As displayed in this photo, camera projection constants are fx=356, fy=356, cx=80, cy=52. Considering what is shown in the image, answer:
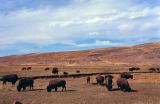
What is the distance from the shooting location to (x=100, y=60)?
135625 mm

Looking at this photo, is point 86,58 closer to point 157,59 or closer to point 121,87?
point 157,59

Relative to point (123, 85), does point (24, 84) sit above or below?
above

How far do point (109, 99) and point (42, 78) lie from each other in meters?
25.9

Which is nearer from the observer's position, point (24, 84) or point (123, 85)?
point (123, 85)

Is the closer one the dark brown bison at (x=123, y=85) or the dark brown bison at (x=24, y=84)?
the dark brown bison at (x=123, y=85)

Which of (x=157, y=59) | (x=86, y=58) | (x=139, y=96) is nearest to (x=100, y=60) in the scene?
(x=86, y=58)

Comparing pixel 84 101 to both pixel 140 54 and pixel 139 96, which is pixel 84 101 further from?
pixel 140 54

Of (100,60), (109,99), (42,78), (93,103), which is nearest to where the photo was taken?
(93,103)

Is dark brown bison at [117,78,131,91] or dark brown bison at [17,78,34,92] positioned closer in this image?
dark brown bison at [117,78,131,91]

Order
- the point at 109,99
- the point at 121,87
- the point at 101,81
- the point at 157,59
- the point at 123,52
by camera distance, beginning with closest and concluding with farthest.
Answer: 1. the point at 109,99
2. the point at 121,87
3. the point at 101,81
4. the point at 157,59
5. the point at 123,52

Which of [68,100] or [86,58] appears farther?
[86,58]

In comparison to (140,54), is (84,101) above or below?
below

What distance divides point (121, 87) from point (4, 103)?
13389mm

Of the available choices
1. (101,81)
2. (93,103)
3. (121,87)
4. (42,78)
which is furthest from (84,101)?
(42,78)
